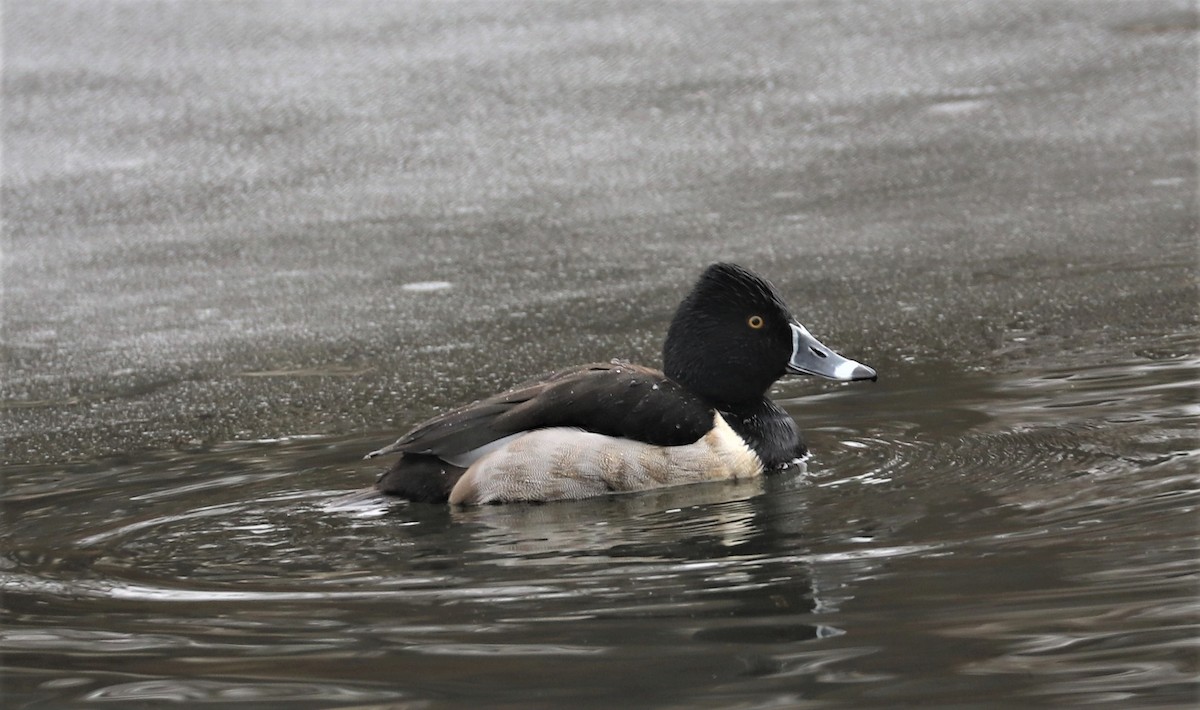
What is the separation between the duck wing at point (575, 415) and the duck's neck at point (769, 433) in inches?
6.5

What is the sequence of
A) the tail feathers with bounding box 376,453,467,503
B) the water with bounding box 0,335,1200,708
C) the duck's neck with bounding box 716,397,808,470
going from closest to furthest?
the water with bounding box 0,335,1200,708 < the tail feathers with bounding box 376,453,467,503 < the duck's neck with bounding box 716,397,808,470

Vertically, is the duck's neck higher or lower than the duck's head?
lower

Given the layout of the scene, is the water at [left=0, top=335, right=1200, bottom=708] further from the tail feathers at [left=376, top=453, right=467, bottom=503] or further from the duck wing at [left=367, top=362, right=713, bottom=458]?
the duck wing at [left=367, top=362, right=713, bottom=458]

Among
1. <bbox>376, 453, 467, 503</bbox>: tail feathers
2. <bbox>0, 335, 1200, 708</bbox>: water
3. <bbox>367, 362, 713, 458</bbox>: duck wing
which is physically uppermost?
<bbox>367, 362, 713, 458</bbox>: duck wing

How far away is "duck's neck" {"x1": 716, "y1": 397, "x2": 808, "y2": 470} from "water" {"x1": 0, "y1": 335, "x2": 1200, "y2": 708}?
13 cm

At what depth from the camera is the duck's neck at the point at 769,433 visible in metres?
5.59

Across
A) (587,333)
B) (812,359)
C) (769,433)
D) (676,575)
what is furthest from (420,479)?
(587,333)

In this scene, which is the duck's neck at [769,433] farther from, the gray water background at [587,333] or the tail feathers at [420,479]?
the tail feathers at [420,479]

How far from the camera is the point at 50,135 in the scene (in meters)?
11.2

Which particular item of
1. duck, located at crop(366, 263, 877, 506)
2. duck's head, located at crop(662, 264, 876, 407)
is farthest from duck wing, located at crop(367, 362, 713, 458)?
duck's head, located at crop(662, 264, 876, 407)

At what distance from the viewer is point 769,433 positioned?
18.6ft

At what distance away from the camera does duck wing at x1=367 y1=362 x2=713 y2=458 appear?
17.7 ft

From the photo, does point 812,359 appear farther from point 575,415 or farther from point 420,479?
point 420,479

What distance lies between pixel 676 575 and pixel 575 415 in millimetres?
1306
